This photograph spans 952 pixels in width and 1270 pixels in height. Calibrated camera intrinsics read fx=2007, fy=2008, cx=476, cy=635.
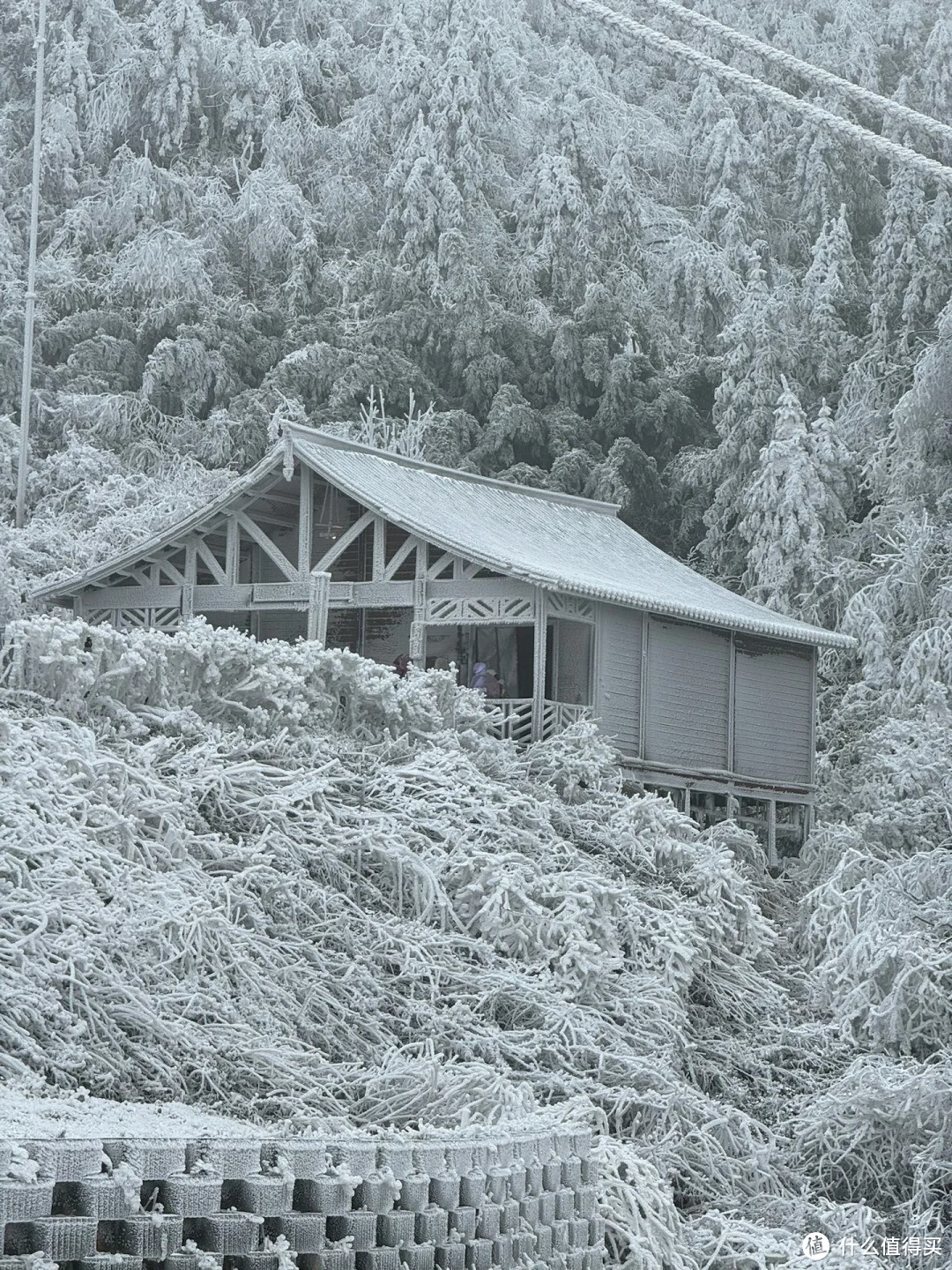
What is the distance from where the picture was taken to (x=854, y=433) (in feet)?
103

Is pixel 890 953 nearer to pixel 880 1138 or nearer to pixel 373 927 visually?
pixel 880 1138

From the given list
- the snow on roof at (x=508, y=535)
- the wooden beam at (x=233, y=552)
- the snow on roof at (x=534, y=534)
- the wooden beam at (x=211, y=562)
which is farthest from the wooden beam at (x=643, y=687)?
the wooden beam at (x=211, y=562)

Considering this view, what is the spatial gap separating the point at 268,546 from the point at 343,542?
0.88 meters

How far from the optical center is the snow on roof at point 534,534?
20016mm

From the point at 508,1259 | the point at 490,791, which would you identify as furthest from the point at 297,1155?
the point at 490,791

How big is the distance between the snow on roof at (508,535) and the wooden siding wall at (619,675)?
0.39 meters

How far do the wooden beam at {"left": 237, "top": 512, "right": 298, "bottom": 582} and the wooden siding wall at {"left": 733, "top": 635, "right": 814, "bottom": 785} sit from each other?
203 inches

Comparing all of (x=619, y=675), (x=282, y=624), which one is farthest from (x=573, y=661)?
(x=282, y=624)

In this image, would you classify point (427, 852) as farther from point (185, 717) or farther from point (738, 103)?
point (738, 103)

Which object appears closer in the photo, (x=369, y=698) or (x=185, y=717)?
(x=185, y=717)

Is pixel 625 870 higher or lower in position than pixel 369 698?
lower

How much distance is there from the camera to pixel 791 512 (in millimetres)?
30469

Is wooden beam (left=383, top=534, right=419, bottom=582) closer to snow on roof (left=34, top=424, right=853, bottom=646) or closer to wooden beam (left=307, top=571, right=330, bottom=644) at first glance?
snow on roof (left=34, top=424, right=853, bottom=646)

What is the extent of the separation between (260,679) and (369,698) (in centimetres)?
119
